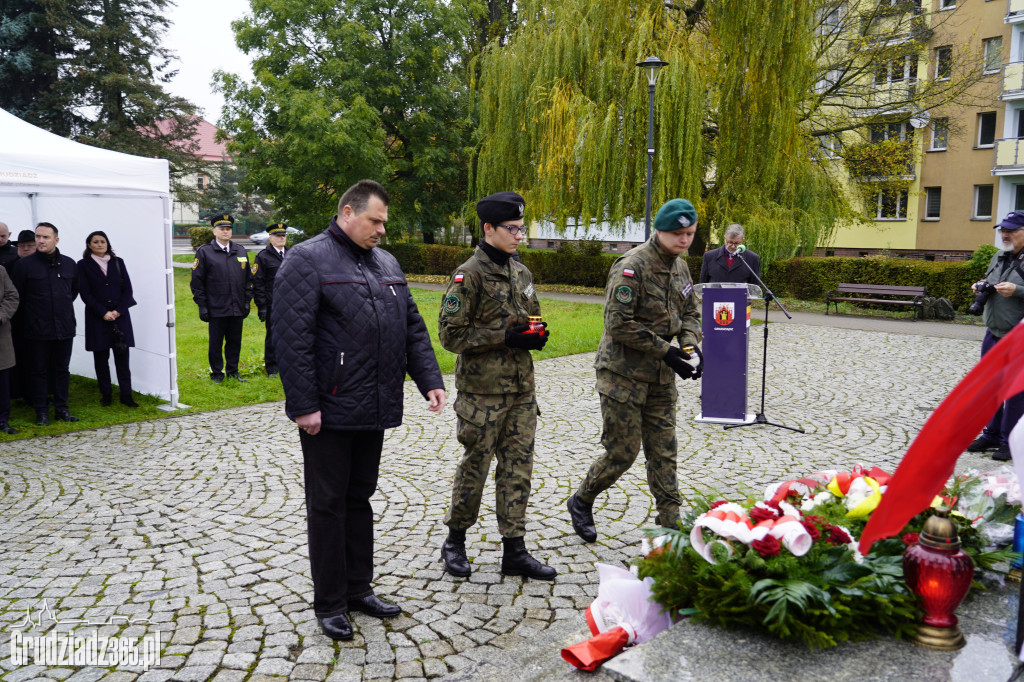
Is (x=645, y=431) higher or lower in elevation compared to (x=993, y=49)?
lower

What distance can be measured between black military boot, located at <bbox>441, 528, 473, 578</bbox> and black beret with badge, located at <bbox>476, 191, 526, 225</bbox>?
184cm

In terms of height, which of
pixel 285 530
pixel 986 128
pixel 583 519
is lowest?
pixel 285 530

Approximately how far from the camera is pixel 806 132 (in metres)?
19.5

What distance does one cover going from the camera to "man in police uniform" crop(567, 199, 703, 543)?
477cm

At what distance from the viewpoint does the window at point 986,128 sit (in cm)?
3291

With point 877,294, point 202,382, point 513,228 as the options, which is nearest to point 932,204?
point 877,294

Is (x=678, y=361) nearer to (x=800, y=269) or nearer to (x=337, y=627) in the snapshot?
(x=337, y=627)

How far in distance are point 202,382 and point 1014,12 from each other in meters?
34.1

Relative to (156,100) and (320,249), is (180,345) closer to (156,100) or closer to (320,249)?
(320,249)

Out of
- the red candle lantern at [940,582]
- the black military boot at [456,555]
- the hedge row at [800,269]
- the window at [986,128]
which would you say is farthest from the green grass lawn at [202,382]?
the window at [986,128]

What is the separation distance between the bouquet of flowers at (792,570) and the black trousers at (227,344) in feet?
27.9

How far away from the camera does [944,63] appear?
2509cm

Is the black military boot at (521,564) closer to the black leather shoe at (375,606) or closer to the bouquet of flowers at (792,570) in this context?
the black leather shoe at (375,606)

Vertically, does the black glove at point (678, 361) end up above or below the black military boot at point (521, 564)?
above
